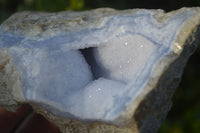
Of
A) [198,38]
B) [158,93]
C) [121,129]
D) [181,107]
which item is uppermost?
[198,38]

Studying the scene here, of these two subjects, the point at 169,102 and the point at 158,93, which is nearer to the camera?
the point at 158,93

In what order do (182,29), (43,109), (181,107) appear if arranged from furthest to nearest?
(181,107)
(43,109)
(182,29)

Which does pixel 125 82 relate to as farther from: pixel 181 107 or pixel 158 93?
pixel 181 107

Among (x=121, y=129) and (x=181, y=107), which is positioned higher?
(x=121, y=129)

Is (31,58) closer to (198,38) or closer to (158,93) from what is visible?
(158,93)

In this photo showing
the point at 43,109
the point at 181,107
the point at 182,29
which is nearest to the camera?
the point at 182,29

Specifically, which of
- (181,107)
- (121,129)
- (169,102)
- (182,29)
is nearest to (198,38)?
(182,29)
